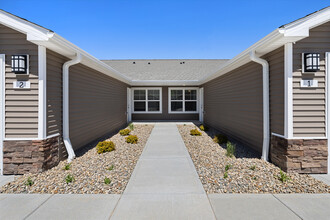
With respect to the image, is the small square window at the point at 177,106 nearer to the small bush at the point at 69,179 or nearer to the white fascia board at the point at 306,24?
the white fascia board at the point at 306,24

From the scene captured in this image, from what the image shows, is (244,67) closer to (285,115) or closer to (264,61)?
(264,61)

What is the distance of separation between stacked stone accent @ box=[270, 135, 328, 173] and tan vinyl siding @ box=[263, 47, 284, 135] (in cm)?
37

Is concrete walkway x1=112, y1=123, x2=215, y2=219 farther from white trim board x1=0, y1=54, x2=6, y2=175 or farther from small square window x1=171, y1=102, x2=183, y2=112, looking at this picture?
small square window x1=171, y1=102, x2=183, y2=112

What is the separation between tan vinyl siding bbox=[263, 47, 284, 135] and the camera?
3.85 meters

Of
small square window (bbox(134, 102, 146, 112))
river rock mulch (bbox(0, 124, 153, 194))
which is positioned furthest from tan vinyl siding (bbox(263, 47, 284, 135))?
small square window (bbox(134, 102, 146, 112))

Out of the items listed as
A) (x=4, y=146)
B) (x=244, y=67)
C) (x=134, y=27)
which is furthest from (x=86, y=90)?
(x=134, y=27)

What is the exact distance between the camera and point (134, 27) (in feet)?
35.0

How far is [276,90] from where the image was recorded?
404cm

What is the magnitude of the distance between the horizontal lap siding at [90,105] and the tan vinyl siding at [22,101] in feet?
3.81

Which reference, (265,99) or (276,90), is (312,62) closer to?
(276,90)

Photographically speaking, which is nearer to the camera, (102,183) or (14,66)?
(102,183)

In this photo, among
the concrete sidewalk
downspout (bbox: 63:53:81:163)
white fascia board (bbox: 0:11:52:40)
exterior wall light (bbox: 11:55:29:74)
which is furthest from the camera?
downspout (bbox: 63:53:81:163)

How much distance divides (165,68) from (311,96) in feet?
39.0

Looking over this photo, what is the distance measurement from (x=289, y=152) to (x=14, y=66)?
612cm
